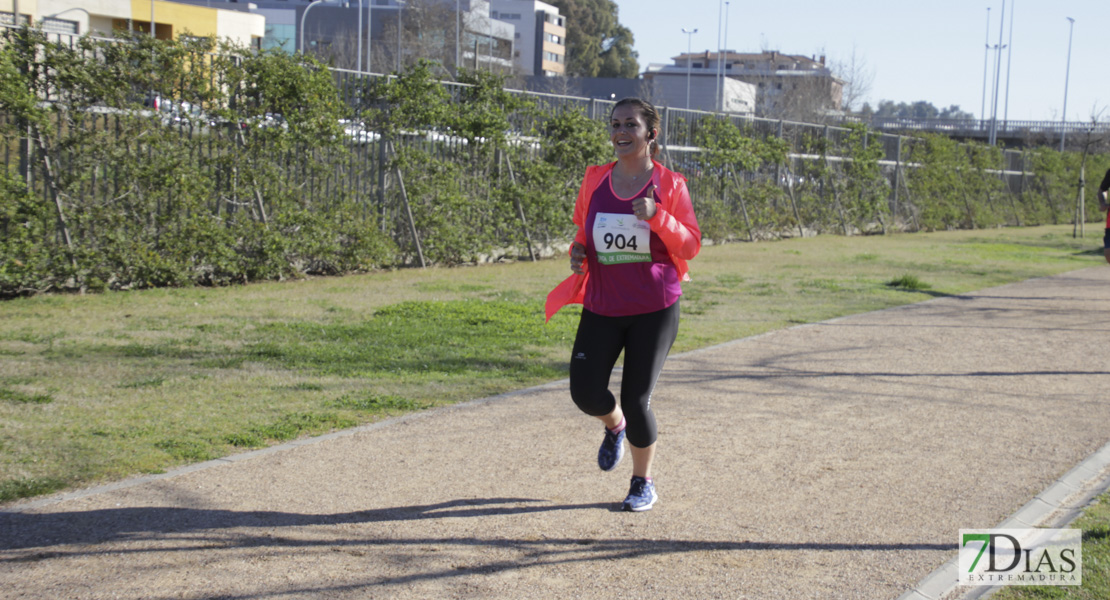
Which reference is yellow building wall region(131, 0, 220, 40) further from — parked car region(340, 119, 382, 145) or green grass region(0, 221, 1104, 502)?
green grass region(0, 221, 1104, 502)

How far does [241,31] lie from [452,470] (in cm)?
5161

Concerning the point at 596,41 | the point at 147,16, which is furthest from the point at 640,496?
the point at 596,41

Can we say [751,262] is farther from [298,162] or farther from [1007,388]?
[1007,388]

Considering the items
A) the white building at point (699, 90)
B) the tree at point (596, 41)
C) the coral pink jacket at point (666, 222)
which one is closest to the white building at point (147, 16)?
the white building at point (699, 90)

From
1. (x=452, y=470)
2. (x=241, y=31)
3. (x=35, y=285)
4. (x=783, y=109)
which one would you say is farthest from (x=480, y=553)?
(x=783, y=109)

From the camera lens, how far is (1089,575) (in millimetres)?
4027

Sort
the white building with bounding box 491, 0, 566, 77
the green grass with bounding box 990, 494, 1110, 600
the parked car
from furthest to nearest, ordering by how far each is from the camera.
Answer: the white building with bounding box 491, 0, 566, 77 → the parked car → the green grass with bounding box 990, 494, 1110, 600

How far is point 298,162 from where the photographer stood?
41.3ft

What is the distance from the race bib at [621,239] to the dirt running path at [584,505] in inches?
46.4

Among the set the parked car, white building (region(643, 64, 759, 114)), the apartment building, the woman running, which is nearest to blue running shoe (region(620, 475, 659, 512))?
the woman running

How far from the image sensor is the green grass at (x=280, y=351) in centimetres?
561

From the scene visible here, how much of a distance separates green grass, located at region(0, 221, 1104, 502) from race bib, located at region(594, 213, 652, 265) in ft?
7.59

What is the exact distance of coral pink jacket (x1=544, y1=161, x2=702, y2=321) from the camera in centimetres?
444

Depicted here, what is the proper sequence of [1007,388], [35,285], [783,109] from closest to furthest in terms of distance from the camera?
1. [1007,388]
2. [35,285]
3. [783,109]
